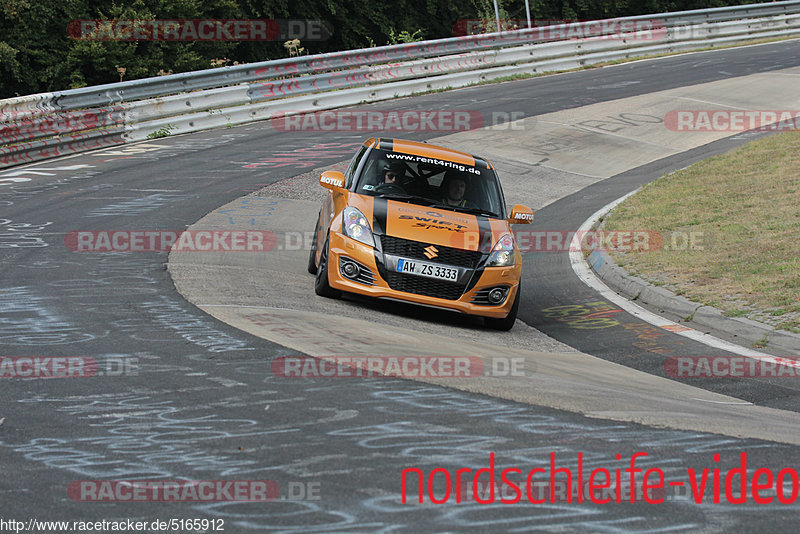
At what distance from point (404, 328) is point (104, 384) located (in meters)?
3.13

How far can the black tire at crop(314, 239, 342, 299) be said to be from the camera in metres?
9.00

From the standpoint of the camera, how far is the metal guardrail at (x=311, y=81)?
1800 centimetres

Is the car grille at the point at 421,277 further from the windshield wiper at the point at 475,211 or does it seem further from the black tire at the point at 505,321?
the windshield wiper at the point at 475,211

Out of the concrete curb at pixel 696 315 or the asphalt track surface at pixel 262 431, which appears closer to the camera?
the asphalt track surface at pixel 262 431

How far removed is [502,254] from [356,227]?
148cm

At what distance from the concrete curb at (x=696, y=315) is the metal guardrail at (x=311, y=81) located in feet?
37.6

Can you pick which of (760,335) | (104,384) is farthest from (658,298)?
(104,384)

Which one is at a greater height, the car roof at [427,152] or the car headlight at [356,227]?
the car roof at [427,152]

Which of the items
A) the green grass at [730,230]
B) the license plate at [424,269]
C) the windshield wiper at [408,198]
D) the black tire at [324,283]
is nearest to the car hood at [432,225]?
the windshield wiper at [408,198]

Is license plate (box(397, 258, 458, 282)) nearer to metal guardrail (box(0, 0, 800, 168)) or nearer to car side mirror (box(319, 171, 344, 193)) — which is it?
car side mirror (box(319, 171, 344, 193))

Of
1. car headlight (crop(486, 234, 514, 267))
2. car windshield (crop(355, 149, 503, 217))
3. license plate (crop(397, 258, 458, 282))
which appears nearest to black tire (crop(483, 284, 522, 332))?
car headlight (crop(486, 234, 514, 267))

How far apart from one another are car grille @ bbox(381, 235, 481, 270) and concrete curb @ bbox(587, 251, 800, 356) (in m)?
2.48

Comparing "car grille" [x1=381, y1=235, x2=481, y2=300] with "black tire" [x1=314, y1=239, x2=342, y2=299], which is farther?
"black tire" [x1=314, y1=239, x2=342, y2=299]

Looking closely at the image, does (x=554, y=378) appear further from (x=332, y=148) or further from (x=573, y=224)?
(x=332, y=148)
